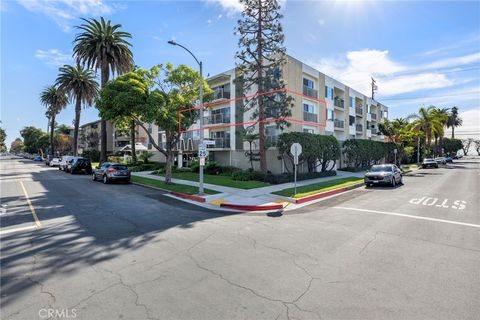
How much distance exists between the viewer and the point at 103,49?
30.5 m

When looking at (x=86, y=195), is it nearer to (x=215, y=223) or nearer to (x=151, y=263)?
(x=215, y=223)

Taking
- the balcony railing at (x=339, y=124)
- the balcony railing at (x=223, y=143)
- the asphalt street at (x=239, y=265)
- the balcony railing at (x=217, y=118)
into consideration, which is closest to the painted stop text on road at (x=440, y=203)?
the asphalt street at (x=239, y=265)

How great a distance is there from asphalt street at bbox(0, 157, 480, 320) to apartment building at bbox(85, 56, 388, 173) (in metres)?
15.0

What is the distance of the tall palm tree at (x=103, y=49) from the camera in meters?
30.6

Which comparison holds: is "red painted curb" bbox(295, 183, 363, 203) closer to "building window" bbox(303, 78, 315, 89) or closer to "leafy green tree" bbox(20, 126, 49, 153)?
"building window" bbox(303, 78, 315, 89)

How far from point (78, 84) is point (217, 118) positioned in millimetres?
23478

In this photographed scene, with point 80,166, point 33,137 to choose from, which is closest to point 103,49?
point 80,166

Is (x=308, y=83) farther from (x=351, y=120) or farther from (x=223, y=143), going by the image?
(x=351, y=120)

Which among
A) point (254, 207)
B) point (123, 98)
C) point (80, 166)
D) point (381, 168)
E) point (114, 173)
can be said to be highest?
point (123, 98)

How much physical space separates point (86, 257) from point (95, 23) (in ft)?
108

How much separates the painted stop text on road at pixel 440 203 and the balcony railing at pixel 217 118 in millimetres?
21107

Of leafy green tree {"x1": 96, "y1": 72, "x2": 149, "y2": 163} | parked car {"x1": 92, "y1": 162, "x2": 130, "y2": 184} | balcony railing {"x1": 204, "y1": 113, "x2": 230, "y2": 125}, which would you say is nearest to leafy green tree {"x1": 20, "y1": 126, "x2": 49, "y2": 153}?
balcony railing {"x1": 204, "y1": 113, "x2": 230, "y2": 125}

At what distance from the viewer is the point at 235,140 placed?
2983cm

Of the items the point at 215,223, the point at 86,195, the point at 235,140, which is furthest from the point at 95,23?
the point at 215,223
